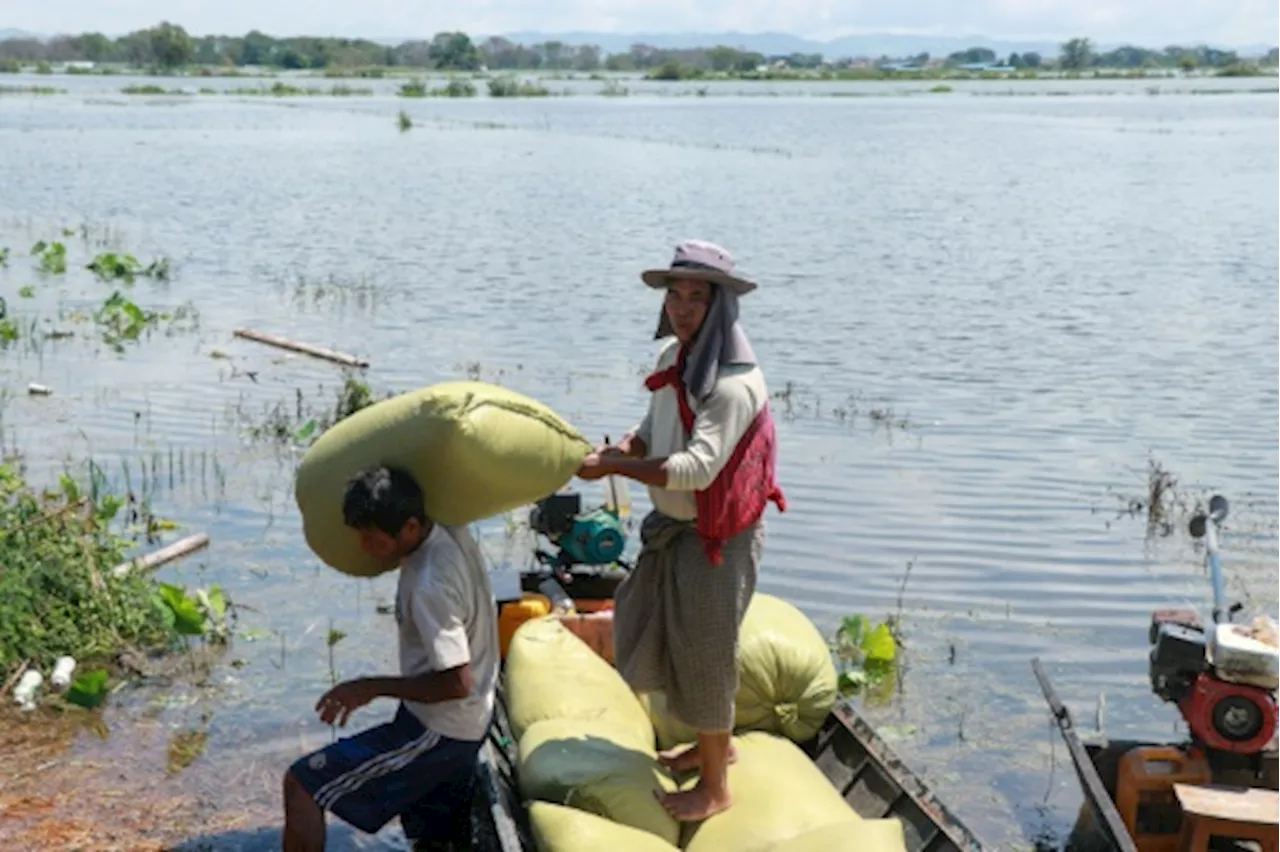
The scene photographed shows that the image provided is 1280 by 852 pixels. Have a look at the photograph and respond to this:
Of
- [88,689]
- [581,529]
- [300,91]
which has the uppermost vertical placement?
[581,529]

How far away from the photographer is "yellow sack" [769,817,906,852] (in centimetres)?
443

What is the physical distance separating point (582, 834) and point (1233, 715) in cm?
217

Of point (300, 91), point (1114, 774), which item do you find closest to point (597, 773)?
point (1114, 774)

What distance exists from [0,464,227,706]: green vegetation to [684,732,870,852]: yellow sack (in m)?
2.97

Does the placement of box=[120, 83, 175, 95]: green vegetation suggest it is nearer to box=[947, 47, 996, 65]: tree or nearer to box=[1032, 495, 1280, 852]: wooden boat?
box=[1032, 495, 1280, 852]: wooden boat

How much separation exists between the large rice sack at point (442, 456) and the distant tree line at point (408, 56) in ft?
310

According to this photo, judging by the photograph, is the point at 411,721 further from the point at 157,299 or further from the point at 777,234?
the point at 777,234

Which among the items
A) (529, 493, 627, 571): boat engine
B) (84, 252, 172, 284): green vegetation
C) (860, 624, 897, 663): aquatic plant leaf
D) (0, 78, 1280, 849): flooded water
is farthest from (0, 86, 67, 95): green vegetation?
(529, 493, 627, 571): boat engine

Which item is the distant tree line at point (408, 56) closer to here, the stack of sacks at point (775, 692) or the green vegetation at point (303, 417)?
the green vegetation at point (303, 417)

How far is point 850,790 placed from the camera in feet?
18.2

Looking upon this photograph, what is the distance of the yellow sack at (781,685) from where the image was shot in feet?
18.9

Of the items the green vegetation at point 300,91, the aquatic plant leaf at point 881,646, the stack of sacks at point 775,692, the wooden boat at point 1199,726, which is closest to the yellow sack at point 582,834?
the stack of sacks at point 775,692

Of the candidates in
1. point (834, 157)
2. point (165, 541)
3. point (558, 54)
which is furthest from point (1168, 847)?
point (558, 54)

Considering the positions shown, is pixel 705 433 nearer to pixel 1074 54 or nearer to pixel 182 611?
pixel 182 611
